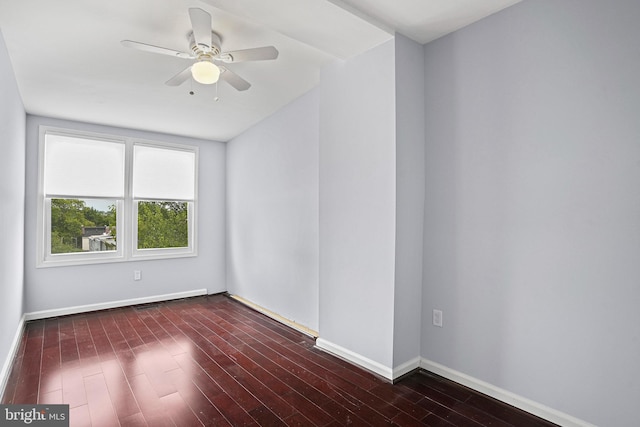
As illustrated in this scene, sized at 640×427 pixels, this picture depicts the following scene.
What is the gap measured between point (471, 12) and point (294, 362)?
9.82 ft

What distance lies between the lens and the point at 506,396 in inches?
84.7

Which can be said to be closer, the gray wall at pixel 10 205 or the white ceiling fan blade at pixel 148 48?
the white ceiling fan blade at pixel 148 48

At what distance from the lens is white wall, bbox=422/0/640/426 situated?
5.72 feet

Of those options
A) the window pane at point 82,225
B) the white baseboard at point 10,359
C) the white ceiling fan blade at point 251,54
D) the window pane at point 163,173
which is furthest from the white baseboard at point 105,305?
the white ceiling fan blade at point 251,54

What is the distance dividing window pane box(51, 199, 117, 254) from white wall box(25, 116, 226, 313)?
9.1 inches

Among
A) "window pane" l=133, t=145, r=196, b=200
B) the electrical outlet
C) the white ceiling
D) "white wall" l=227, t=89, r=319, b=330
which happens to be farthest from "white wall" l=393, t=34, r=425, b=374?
"window pane" l=133, t=145, r=196, b=200

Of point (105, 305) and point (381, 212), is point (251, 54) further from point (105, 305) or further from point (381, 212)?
point (105, 305)

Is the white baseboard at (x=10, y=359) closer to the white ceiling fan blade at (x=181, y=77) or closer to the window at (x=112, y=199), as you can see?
the window at (x=112, y=199)

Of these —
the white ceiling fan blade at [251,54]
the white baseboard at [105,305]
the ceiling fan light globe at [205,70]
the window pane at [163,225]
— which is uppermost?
the white ceiling fan blade at [251,54]

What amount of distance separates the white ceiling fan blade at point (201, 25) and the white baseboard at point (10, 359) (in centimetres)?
278

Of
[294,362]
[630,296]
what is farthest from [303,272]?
[630,296]

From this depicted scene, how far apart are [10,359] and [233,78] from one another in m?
3.01

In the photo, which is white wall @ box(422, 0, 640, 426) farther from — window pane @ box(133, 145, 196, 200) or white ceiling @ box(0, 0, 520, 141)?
window pane @ box(133, 145, 196, 200)

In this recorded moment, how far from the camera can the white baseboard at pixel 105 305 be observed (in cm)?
400
